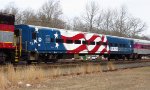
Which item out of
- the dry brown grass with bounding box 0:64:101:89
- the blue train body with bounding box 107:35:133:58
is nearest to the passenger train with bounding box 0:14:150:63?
the blue train body with bounding box 107:35:133:58

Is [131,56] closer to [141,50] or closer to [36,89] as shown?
[141,50]

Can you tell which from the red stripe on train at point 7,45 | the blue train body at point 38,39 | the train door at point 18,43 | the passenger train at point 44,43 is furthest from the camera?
the blue train body at point 38,39

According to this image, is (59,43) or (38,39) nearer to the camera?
(38,39)

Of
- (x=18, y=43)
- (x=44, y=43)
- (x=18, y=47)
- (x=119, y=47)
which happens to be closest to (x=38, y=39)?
(x=44, y=43)

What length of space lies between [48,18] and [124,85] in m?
70.0

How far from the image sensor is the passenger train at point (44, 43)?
25.9 meters

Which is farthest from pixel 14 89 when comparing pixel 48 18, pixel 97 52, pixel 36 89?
pixel 48 18

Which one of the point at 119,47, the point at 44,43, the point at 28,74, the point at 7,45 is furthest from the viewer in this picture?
the point at 119,47

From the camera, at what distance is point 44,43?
3048 cm

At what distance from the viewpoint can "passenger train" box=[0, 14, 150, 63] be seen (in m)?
25.9

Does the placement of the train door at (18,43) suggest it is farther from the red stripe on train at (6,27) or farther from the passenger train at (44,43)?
the red stripe on train at (6,27)

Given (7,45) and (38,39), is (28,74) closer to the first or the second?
(7,45)

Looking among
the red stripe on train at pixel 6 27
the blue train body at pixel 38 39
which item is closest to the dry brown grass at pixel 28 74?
the red stripe on train at pixel 6 27

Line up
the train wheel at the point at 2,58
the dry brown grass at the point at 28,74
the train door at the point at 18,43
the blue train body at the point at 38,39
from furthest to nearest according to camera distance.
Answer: the blue train body at the point at 38,39
the train door at the point at 18,43
the train wheel at the point at 2,58
the dry brown grass at the point at 28,74
